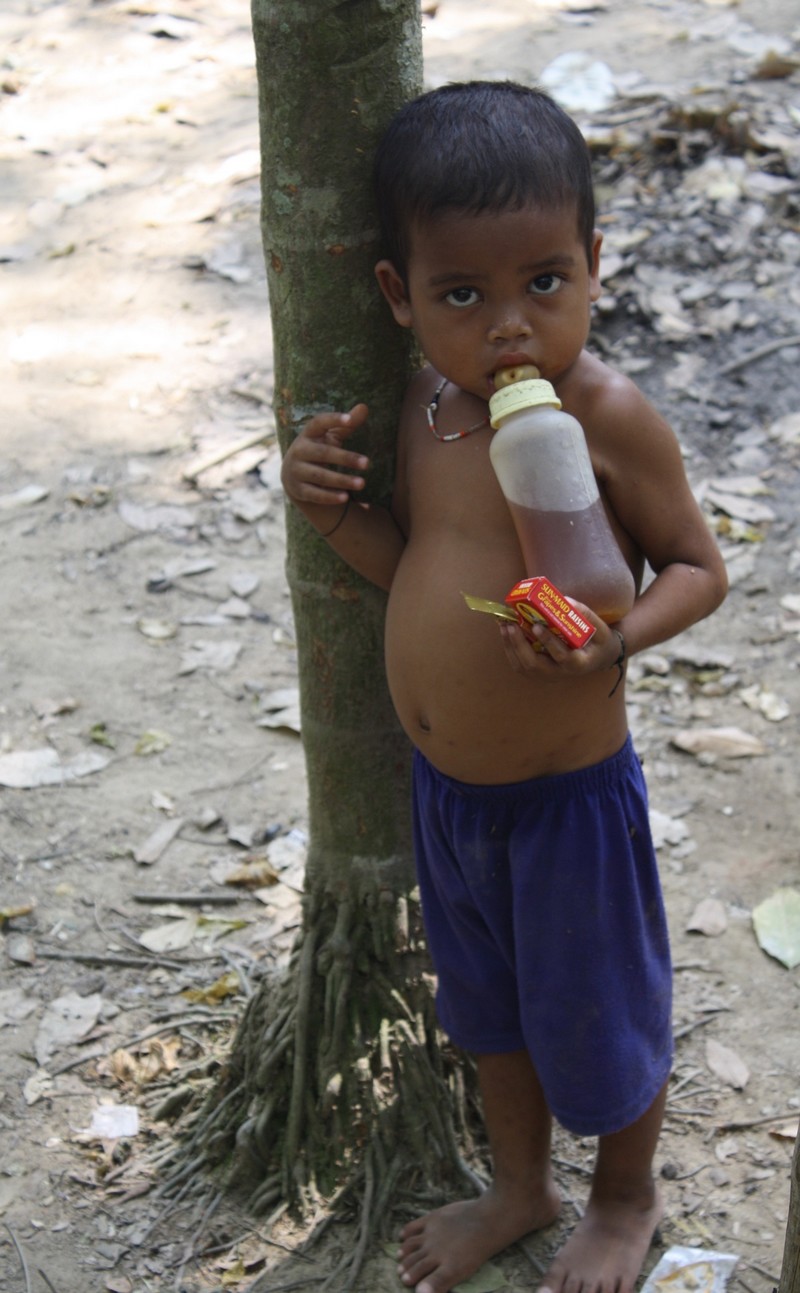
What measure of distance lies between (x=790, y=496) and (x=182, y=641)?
83.3 inches

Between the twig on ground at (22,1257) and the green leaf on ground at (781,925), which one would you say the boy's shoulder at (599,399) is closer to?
the green leaf on ground at (781,925)

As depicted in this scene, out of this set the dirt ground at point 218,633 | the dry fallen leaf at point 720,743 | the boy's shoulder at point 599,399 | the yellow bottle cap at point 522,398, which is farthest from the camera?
the dry fallen leaf at point 720,743

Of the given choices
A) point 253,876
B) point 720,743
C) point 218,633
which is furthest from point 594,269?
point 218,633

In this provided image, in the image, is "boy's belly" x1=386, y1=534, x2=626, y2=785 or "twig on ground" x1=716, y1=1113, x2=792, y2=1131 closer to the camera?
"boy's belly" x1=386, y1=534, x2=626, y2=785

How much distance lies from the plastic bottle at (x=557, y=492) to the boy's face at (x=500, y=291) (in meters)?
0.04

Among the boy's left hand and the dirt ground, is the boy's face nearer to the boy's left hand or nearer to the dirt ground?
the boy's left hand

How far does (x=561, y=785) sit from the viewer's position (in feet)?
6.79

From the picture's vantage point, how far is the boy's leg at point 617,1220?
231 cm

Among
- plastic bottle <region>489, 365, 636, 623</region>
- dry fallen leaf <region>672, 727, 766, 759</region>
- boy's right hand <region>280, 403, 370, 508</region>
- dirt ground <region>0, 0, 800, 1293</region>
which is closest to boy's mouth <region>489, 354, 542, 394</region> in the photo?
plastic bottle <region>489, 365, 636, 623</region>

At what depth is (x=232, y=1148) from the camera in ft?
8.57

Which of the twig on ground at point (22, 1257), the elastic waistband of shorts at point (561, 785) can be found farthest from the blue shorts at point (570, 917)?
the twig on ground at point (22, 1257)

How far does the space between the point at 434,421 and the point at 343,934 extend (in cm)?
99

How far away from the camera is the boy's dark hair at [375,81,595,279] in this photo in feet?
5.97

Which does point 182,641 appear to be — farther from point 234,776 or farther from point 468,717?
point 468,717
